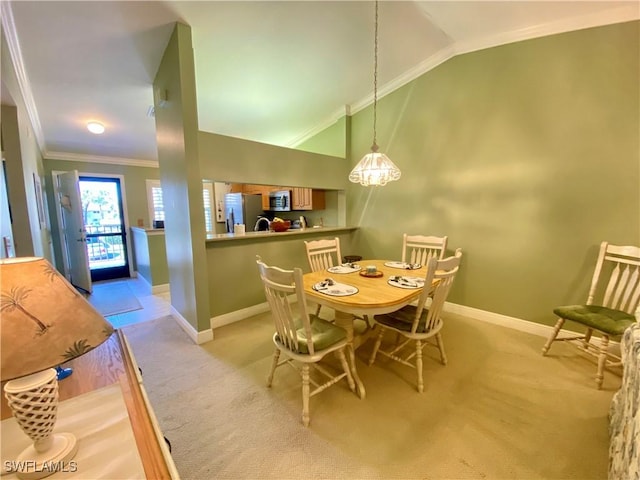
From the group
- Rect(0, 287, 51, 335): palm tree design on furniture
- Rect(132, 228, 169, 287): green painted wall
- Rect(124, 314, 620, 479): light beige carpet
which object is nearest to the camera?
Rect(0, 287, 51, 335): palm tree design on furniture

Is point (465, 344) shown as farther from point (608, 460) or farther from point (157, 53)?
point (157, 53)

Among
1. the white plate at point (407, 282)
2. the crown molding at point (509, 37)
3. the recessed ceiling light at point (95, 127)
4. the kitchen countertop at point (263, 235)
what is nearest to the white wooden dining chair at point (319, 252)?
the kitchen countertop at point (263, 235)

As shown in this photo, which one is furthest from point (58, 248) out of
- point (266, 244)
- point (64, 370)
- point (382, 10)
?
point (382, 10)

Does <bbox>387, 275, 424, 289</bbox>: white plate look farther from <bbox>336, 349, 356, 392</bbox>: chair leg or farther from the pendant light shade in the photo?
the pendant light shade

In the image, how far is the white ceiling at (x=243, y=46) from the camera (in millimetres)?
2154

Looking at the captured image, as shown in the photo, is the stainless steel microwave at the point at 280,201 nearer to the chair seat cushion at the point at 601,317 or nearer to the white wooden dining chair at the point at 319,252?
the white wooden dining chair at the point at 319,252

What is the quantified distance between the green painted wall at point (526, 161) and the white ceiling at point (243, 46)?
0.25 meters

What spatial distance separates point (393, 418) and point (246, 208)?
4580 millimetres

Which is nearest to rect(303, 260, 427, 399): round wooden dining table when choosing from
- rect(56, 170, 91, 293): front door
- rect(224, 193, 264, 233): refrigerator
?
rect(224, 193, 264, 233): refrigerator

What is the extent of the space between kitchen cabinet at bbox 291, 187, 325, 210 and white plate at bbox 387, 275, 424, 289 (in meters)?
2.69

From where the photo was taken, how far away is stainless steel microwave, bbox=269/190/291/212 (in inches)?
193

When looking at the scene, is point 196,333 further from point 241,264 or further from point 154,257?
point 154,257

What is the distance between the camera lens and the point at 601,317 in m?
2.07

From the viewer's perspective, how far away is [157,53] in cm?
261
